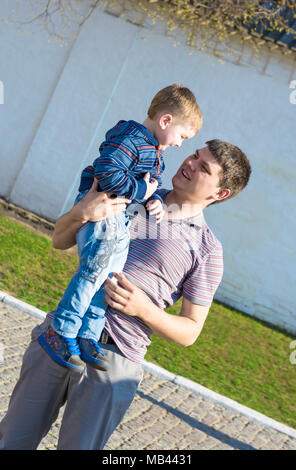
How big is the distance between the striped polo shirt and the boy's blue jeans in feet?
0.29

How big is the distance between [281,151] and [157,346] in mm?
4846

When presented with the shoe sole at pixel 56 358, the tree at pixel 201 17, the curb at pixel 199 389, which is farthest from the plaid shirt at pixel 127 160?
the tree at pixel 201 17

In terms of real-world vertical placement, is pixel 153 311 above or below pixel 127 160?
below

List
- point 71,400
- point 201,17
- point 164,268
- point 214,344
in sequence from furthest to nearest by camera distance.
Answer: point 201,17
point 214,344
point 164,268
point 71,400

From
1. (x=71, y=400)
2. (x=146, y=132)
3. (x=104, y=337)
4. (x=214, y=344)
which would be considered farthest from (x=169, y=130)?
(x=214, y=344)

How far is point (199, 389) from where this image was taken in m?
6.66

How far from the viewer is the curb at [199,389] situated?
21.1 feet

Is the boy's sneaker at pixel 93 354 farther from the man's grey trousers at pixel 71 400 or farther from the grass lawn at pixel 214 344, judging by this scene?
the grass lawn at pixel 214 344

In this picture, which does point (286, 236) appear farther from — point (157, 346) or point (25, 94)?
point (25, 94)

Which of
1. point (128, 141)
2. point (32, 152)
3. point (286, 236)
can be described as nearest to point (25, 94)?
point (32, 152)

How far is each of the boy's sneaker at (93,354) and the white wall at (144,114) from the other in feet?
27.7

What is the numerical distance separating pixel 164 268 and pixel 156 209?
0.30 metres

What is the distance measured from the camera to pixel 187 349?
26.7ft

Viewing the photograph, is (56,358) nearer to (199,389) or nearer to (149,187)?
(149,187)
